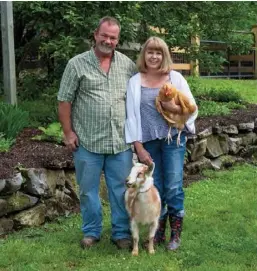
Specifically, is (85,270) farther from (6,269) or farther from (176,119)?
(176,119)

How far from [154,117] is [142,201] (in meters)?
0.72

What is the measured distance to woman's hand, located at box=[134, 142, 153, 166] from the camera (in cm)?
472

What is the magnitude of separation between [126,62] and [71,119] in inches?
27.4

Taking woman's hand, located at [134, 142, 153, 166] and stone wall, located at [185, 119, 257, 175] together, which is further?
stone wall, located at [185, 119, 257, 175]

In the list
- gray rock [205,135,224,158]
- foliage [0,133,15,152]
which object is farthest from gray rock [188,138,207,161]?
foliage [0,133,15,152]

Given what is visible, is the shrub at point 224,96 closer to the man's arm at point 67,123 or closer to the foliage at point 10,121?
the foliage at point 10,121

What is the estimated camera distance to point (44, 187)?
6.00m

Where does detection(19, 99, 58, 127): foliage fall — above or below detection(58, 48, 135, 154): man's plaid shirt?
below

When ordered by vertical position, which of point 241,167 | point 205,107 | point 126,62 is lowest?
point 241,167

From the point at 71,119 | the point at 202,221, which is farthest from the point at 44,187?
the point at 202,221

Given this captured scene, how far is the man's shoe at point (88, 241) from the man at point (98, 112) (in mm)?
268

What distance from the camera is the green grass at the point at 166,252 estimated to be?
4.63 metres

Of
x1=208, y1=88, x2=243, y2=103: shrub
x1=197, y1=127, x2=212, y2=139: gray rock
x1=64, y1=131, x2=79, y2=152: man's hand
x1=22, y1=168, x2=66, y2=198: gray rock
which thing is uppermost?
x1=64, y1=131, x2=79, y2=152: man's hand

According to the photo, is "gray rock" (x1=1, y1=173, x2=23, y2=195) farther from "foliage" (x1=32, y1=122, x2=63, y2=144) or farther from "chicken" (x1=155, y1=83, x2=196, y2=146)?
"chicken" (x1=155, y1=83, x2=196, y2=146)
